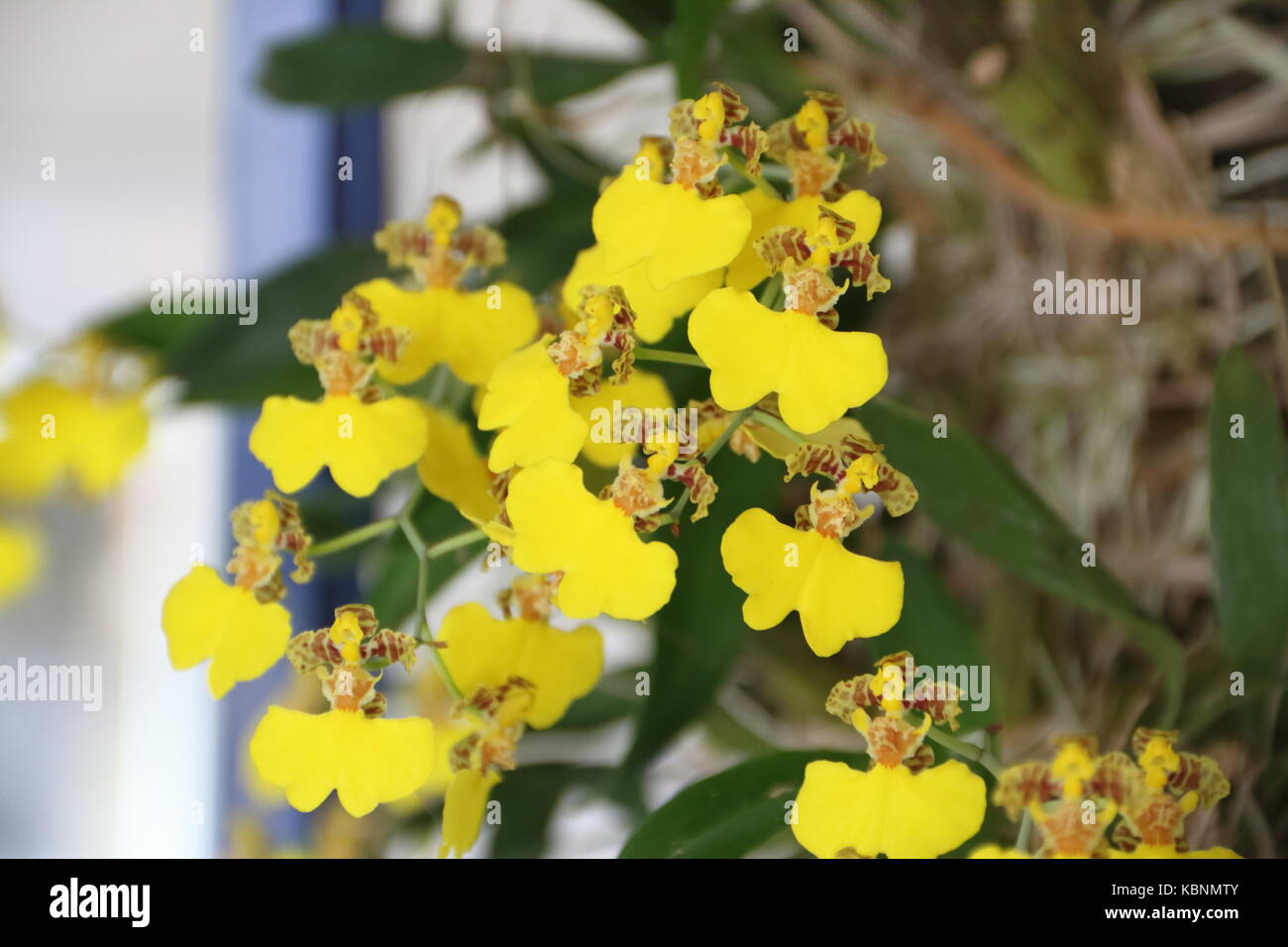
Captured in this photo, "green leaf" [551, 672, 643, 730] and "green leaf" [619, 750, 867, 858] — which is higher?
"green leaf" [619, 750, 867, 858]

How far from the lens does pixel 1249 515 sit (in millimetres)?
402

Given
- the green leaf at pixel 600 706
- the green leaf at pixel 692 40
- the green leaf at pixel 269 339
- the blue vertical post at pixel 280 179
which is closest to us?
the green leaf at pixel 692 40

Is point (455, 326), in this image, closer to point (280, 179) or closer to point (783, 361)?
point (783, 361)

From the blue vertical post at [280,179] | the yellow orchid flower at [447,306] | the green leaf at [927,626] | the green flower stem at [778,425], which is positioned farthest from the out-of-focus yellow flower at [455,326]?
the blue vertical post at [280,179]

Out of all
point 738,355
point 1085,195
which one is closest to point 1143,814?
point 738,355

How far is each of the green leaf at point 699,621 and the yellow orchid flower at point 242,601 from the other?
0.60ft

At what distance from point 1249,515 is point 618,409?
0.26 m

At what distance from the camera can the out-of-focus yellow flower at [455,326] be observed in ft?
1.24

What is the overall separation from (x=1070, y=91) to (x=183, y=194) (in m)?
0.90

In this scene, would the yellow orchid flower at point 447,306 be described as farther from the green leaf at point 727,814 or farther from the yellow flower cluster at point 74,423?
the yellow flower cluster at point 74,423

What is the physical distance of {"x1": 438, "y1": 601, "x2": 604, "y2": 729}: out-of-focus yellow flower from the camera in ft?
1.21

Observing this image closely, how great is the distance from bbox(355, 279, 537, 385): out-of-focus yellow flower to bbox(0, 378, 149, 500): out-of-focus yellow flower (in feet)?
1.26

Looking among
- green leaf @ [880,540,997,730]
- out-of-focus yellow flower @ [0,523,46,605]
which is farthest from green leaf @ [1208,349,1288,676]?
out-of-focus yellow flower @ [0,523,46,605]

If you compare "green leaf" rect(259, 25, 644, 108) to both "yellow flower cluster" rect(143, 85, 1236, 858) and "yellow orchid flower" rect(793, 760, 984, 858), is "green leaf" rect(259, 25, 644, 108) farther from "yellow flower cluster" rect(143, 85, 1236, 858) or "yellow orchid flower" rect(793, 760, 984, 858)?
"yellow orchid flower" rect(793, 760, 984, 858)
